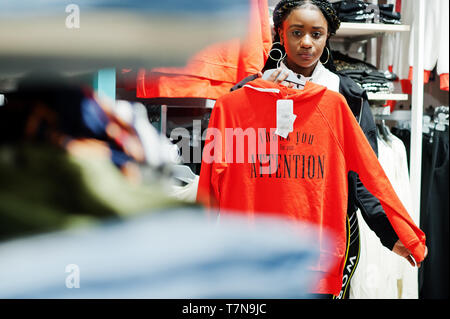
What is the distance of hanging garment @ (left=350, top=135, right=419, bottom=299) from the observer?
164cm

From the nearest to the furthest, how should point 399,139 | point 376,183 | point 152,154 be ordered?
point 152,154 < point 376,183 < point 399,139

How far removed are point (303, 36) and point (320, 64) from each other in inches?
4.3

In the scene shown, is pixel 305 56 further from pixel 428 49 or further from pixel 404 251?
pixel 428 49

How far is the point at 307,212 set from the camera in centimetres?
125

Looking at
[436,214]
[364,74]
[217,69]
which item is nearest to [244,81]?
[217,69]

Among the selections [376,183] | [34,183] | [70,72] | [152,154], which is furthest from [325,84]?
[34,183]

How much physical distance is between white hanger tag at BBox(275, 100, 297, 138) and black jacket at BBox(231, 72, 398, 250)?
126 mm

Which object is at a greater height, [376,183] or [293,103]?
[293,103]

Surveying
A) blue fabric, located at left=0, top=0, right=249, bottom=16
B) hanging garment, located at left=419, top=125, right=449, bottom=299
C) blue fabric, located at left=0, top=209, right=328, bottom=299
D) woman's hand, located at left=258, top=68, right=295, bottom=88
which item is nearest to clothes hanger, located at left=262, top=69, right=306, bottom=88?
woman's hand, located at left=258, top=68, right=295, bottom=88

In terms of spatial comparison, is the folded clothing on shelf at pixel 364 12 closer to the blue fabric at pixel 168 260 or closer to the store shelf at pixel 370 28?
the store shelf at pixel 370 28

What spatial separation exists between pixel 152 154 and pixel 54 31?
0.34m

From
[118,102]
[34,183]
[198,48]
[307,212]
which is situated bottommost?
[307,212]

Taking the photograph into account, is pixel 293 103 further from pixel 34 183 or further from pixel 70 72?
pixel 34 183

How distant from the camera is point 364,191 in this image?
1.28 metres
